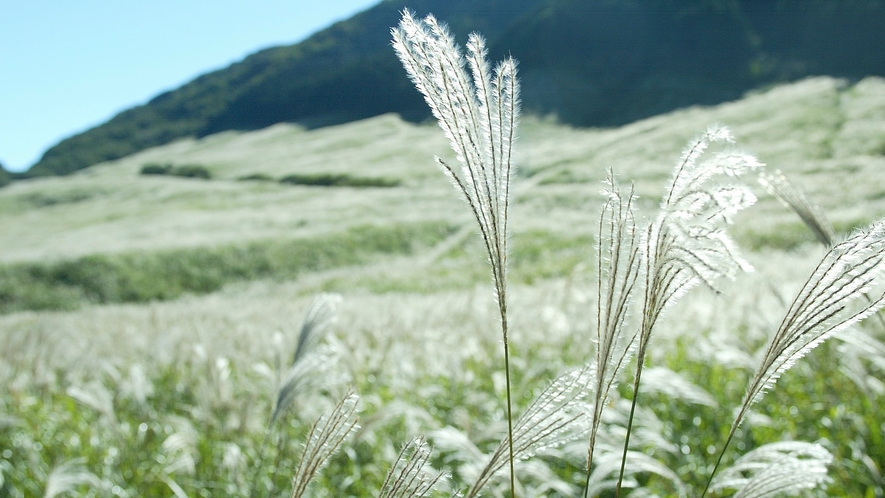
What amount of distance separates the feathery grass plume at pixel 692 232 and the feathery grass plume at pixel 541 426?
0.60 feet

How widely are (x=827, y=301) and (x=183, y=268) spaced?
32.4 metres

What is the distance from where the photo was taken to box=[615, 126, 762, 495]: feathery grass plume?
1011 millimetres

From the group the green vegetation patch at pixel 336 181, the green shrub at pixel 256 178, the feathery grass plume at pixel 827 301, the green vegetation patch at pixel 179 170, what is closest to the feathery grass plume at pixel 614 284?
the feathery grass plume at pixel 827 301

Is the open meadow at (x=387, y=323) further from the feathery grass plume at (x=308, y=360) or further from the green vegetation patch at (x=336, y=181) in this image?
the green vegetation patch at (x=336, y=181)

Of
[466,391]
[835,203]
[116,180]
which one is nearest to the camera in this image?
[466,391]

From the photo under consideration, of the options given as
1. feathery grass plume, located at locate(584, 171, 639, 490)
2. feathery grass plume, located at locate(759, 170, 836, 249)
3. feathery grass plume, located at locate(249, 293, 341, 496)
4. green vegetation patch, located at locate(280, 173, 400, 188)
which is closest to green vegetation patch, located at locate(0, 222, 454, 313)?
green vegetation patch, located at locate(280, 173, 400, 188)

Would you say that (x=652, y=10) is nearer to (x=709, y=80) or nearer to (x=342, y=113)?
(x=709, y=80)

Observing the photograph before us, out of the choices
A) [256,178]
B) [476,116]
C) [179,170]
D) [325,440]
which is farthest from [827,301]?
[179,170]

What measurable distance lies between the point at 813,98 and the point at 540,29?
66.2m

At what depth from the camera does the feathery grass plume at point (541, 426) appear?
1.22m

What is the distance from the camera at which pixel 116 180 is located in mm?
79625

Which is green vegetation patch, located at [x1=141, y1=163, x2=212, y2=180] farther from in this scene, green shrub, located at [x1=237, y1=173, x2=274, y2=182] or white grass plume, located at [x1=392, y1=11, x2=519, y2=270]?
white grass plume, located at [x1=392, y1=11, x2=519, y2=270]

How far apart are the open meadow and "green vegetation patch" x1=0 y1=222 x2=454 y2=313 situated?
121 mm

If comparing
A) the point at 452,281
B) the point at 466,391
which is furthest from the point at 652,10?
the point at 466,391
